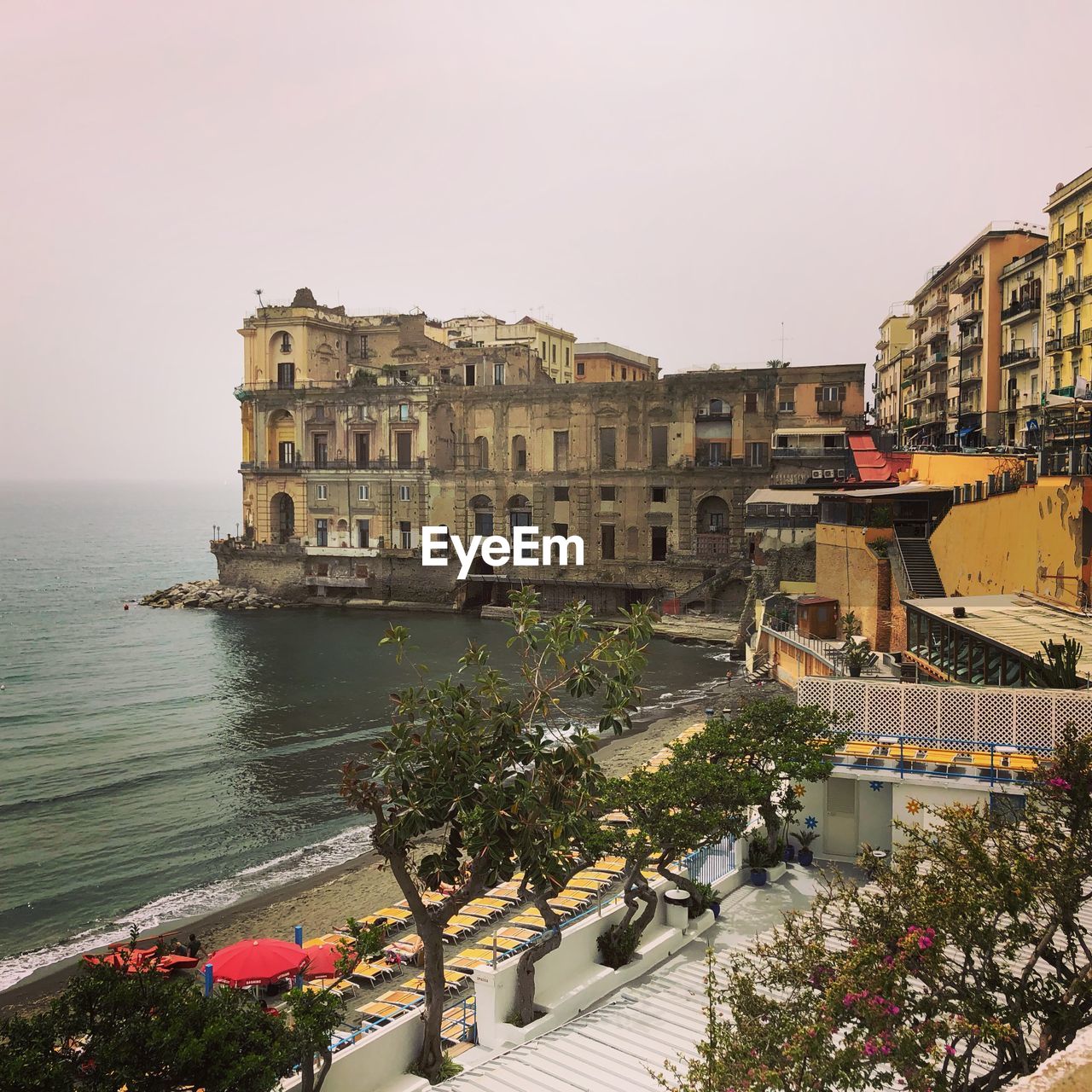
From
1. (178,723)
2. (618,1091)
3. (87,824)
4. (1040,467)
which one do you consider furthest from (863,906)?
(178,723)

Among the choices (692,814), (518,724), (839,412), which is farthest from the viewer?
(839,412)

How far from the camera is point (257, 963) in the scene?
18.0m

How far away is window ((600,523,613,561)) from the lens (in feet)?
209

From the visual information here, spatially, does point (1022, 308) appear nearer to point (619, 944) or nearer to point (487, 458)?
point (487, 458)

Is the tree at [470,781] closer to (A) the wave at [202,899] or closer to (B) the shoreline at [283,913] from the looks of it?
(B) the shoreline at [283,913]

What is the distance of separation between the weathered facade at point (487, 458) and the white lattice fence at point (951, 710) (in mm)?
38038

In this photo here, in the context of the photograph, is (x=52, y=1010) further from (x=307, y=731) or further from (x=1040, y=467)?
(x=307, y=731)

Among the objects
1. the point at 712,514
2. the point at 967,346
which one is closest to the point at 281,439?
the point at 712,514

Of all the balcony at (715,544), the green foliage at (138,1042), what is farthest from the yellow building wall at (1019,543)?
the balcony at (715,544)

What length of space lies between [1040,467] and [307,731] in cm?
2627

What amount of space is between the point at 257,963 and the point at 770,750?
9.69m

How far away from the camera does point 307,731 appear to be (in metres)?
37.8

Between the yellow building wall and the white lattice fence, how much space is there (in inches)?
239

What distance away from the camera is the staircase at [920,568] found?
100ft
